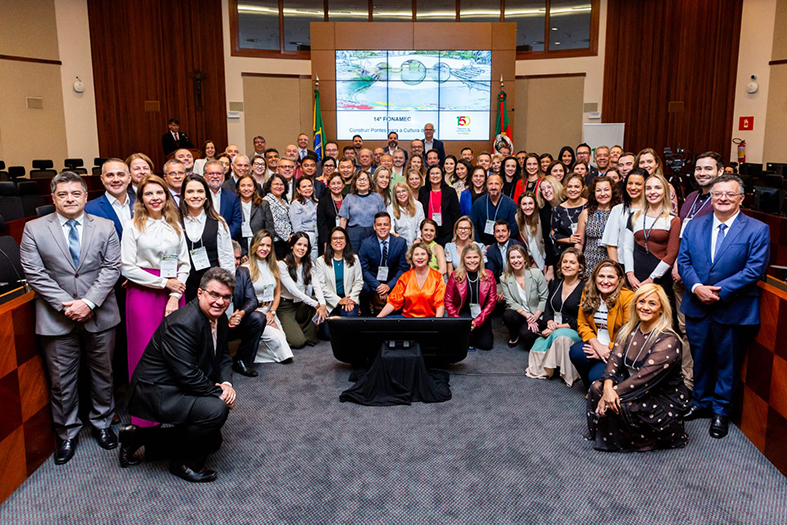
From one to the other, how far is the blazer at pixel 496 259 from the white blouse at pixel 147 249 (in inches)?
112

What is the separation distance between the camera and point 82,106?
1095 cm

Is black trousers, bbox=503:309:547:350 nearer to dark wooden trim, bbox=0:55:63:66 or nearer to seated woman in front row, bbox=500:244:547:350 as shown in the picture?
seated woman in front row, bbox=500:244:547:350

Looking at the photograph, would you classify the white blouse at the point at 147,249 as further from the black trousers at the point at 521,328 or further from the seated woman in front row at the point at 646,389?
the black trousers at the point at 521,328

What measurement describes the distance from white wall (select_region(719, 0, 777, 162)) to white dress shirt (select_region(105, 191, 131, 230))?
10883mm

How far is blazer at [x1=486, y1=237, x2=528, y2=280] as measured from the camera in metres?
5.31

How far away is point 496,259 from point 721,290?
2.22 m

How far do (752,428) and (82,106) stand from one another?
37.6ft

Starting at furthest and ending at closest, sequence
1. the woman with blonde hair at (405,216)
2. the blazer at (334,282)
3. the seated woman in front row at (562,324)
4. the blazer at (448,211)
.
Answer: the blazer at (448,211) → the woman with blonde hair at (405,216) → the blazer at (334,282) → the seated woman in front row at (562,324)

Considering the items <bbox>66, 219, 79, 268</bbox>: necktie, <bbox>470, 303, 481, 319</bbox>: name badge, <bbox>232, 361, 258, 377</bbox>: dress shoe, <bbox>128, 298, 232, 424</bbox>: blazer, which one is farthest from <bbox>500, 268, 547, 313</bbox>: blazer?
<bbox>66, 219, 79, 268</bbox>: necktie

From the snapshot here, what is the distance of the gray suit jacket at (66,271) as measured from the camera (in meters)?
3.00

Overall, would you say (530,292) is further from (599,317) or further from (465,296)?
(599,317)

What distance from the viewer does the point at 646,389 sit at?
3141 mm

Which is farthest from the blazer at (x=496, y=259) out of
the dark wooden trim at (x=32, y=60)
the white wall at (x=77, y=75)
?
the dark wooden trim at (x=32, y=60)

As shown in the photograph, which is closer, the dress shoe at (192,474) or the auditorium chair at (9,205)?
the dress shoe at (192,474)
